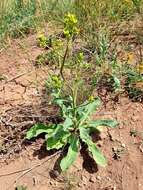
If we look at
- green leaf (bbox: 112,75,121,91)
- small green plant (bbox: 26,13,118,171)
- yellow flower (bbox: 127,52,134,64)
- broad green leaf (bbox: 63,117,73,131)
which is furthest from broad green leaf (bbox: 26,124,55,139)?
yellow flower (bbox: 127,52,134,64)

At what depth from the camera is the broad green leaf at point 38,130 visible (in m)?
3.28

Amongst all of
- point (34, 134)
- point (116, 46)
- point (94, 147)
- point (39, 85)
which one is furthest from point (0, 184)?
point (116, 46)

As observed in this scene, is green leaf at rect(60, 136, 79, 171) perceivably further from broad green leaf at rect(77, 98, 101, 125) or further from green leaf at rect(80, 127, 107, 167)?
broad green leaf at rect(77, 98, 101, 125)

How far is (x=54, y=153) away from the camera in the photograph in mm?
3262

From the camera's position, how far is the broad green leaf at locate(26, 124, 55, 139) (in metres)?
3.28

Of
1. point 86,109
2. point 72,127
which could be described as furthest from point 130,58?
point 72,127

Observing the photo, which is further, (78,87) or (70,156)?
(78,87)

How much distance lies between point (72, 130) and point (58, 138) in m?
0.12

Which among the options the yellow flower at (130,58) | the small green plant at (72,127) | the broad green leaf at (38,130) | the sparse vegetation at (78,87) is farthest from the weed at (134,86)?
the broad green leaf at (38,130)

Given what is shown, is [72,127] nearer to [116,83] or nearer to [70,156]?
[70,156]

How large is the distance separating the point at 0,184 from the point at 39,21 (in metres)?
2.04

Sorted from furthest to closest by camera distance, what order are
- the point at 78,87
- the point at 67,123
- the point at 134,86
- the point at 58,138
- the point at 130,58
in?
the point at 130,58 → the point at 134,86 → the point at 78,87 → the point at 58,138 → the point at 67,123

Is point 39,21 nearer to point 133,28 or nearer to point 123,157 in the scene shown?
point 133,28

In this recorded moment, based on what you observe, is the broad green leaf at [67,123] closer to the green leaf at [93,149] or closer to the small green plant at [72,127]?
the small green plant at [72,127]
